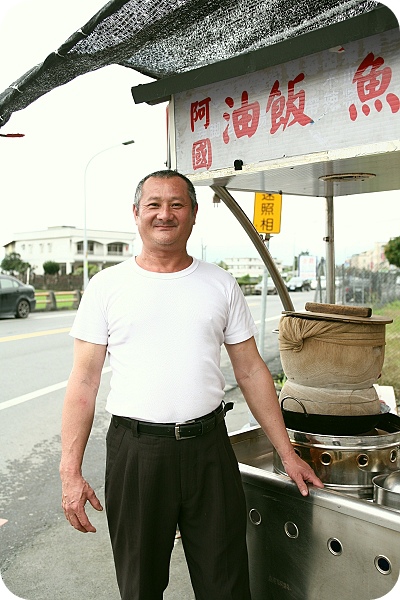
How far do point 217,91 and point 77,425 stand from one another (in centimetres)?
152

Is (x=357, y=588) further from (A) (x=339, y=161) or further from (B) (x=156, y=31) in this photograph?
(B) (x=156, y=31)

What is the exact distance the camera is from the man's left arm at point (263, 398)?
239 cm

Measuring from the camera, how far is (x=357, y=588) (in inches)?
86.7

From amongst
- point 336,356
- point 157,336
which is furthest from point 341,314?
point 157,336

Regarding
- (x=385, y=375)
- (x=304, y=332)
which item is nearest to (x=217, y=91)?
(x=304, y=332)

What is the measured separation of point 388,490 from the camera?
2199 mm

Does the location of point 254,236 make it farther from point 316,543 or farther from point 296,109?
point 316,543

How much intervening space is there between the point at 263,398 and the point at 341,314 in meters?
0.55

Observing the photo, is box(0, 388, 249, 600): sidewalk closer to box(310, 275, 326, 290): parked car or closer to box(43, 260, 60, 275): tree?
box(310, 275, 326, 290): parked car

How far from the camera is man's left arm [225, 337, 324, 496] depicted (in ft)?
7.85

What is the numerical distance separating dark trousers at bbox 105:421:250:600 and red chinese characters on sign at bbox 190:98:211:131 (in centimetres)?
133

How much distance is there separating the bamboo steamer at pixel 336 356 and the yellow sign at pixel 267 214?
2930mm

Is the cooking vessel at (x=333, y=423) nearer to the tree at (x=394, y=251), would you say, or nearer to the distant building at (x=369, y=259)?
the distant building at (x=369, y=259)

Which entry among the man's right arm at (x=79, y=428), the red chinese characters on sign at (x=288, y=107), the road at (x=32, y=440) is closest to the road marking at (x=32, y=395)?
the road at (x=32, y=440)
